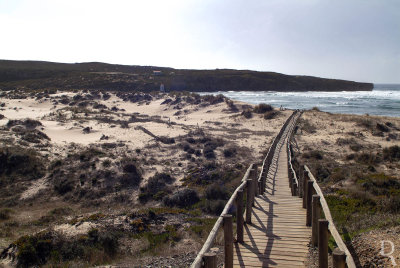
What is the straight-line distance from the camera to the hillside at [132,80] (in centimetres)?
6100

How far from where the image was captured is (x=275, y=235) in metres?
6.14

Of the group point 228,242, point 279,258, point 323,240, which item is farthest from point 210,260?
point 279,258

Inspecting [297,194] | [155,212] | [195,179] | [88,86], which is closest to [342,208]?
[297,194]

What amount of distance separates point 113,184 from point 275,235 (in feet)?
37.0

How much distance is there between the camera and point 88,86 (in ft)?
195

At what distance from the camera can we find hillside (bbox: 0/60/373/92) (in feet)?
200

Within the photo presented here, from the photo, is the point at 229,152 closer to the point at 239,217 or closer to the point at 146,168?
the point at 146,168

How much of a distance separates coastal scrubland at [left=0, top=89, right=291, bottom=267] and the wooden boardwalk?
6.08ft

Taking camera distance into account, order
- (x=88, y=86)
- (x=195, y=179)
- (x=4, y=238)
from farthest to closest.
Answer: (x=88, y=86) < (x=195, y=179) < (x=4, y=238)

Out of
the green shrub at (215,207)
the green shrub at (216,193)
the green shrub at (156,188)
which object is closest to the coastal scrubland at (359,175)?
the green shrub at (215,207)

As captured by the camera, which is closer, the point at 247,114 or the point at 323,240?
the point at 323,240

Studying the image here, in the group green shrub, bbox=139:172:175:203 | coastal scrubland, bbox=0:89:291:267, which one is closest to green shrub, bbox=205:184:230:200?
coastal scrubland, bbox=0:89:291:267

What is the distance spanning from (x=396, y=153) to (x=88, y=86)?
54.4 m

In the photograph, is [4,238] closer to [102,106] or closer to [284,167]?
[284,167]
